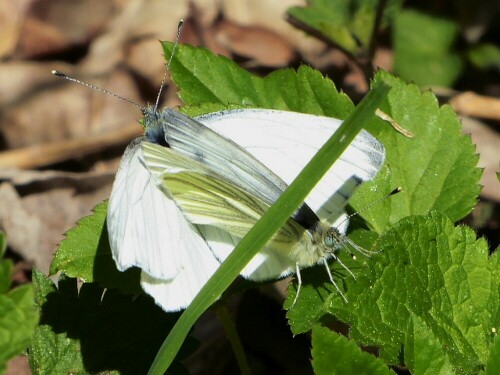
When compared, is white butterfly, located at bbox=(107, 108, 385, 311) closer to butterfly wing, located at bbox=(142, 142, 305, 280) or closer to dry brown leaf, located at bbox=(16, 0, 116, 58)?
butterfly wing, located at bbox=(142, 142, 305, 280)

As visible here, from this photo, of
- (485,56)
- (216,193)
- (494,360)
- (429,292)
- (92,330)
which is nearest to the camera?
(494,360)

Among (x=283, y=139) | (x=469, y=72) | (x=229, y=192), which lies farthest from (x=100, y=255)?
(x=469, y=72)

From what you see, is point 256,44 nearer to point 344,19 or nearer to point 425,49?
point 425,49

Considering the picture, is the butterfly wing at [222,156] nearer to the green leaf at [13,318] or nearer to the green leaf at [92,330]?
the green leaf at [92,330]

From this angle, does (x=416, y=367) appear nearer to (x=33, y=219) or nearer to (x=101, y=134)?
(x=33, y=219)

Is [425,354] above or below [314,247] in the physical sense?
above

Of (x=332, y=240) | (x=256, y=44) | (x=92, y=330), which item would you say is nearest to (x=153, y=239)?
(x=92, y=330)

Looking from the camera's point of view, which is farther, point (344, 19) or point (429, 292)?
point (344, 19)

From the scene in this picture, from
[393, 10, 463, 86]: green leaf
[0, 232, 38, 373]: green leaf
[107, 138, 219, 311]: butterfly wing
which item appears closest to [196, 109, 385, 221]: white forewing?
[107, 138, 219, 311]: butterfly wing
